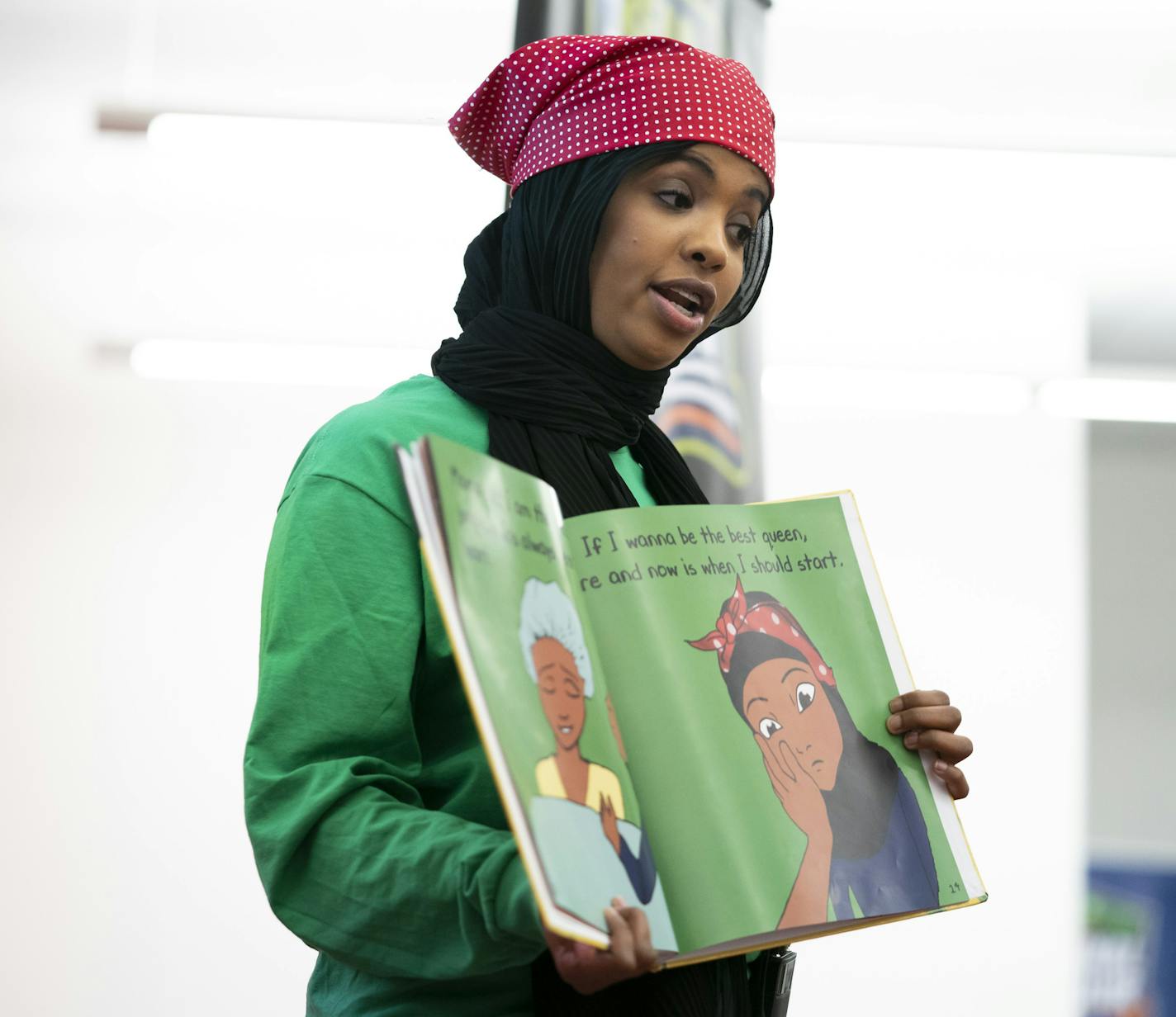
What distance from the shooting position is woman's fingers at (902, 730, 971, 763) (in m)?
0.84

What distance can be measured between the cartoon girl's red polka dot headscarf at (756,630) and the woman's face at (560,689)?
0.43 feet

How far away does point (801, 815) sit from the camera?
745mm

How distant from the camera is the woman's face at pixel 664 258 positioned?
3.13 feet

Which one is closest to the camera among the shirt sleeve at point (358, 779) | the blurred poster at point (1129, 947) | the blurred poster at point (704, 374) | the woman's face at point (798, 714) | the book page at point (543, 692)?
the book page at point (543, 692)

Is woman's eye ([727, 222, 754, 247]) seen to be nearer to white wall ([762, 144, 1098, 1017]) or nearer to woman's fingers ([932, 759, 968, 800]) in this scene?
woman's fingers ([932, 759, 968, 800])

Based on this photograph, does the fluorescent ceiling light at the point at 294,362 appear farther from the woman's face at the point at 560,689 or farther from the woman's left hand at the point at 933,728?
the woman's face at the point at 560,689

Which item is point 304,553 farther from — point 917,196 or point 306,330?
point 917,196

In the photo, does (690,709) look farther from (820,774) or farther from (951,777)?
(951,777)

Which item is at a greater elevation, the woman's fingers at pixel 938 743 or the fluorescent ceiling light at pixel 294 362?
the fluorescent ceiling light at pixel 294 362

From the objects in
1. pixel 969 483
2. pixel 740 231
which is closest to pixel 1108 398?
pixel 969 483

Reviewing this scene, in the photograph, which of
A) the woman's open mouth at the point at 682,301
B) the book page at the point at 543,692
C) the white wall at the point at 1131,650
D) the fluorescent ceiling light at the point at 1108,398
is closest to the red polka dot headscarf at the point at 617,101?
the woman's open mouth at the point at 682,301

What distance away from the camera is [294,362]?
2340mm

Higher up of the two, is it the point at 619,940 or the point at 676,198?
the point at 676,198

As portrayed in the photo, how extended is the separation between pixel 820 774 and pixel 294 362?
5.75ft
